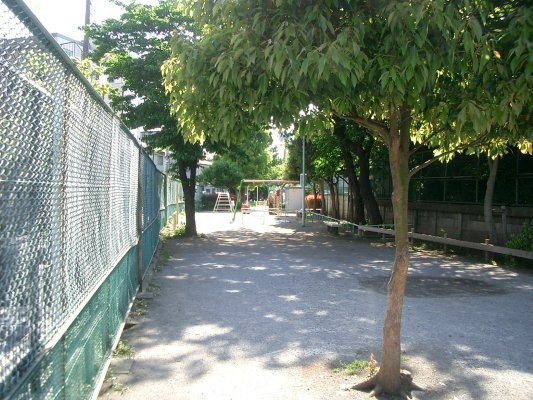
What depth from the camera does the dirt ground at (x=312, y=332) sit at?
466cm

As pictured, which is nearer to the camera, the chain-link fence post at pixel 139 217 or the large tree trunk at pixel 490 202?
the chain-link fence post at pixel 139 217

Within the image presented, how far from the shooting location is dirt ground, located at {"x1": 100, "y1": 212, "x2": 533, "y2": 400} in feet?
15.3

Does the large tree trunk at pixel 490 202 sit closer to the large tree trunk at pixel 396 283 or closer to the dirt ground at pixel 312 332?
the dirt ground at pixel 312 332

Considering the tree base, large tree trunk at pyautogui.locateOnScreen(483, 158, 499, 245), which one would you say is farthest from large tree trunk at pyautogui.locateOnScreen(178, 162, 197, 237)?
the tree base

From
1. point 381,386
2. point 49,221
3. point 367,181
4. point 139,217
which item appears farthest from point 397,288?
point 367,181

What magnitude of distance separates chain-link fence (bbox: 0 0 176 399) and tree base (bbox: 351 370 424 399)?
2210mm

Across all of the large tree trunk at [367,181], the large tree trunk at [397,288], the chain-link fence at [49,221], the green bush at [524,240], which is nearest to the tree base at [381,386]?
the large tree trunk at [397,288]

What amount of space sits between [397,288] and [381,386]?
0.82m

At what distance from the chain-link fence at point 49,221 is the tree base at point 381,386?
2.21 m

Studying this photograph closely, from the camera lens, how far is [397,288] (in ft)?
14.8

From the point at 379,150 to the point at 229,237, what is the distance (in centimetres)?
702

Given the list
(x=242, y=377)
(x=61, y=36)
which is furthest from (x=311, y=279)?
(x=61, y=36)

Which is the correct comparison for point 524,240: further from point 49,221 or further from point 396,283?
point 49,221

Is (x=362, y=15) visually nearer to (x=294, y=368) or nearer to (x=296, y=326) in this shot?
(x=294, y=368)
